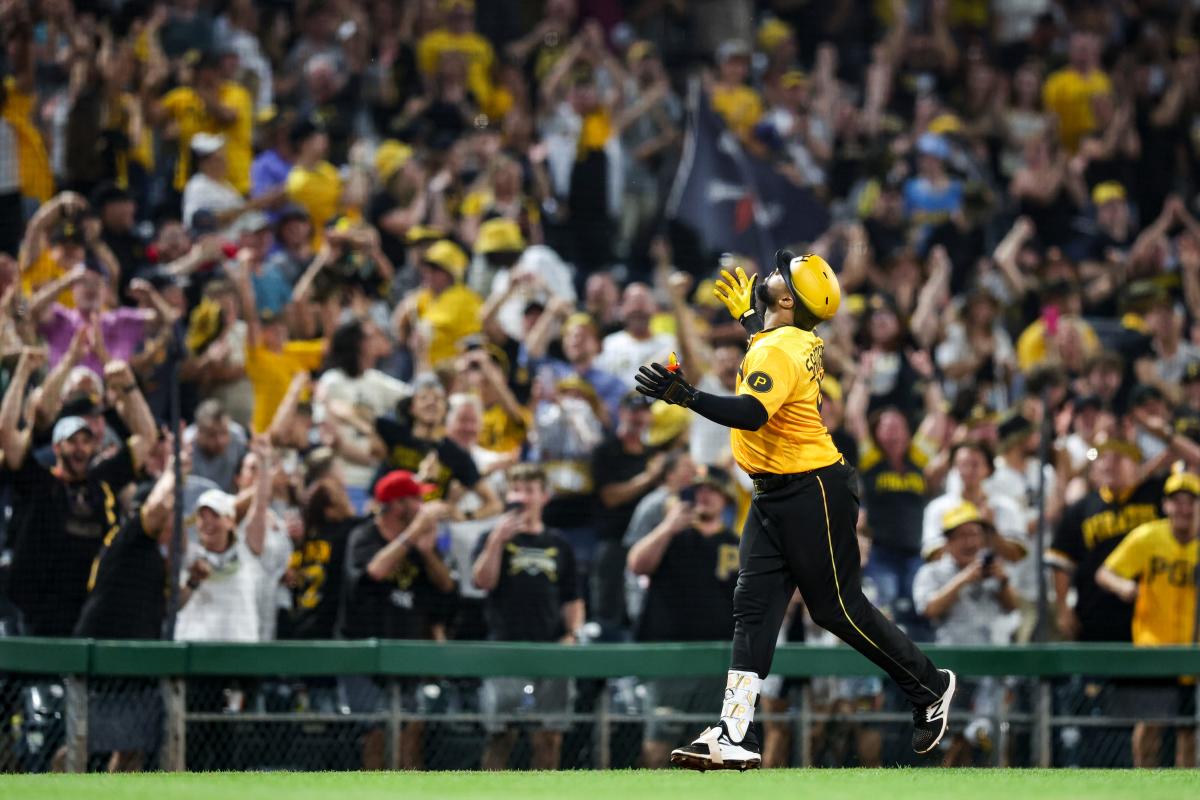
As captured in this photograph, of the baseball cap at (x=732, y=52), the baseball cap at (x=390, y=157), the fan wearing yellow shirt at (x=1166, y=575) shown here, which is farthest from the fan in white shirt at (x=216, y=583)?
the baseball cap at (x=732, y=52)

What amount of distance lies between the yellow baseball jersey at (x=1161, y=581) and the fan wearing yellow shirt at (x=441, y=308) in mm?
4041

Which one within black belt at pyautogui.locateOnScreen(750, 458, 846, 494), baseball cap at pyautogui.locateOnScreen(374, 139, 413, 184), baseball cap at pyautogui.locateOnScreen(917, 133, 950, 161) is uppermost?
baseball cap at pyautogui.locateOnScreen(917, 133, 950, 161)

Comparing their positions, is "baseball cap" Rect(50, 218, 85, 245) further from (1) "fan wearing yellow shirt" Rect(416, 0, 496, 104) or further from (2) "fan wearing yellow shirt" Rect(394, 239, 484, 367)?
(1) "fan wearing yellow shirt" Rect(416, 0, 496, 104)

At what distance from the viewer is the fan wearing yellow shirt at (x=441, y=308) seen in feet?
37.2

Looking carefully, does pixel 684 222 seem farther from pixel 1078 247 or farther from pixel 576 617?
pixel 576 617

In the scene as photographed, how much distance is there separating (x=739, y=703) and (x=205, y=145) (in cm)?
715

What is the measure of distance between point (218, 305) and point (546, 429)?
1923mm

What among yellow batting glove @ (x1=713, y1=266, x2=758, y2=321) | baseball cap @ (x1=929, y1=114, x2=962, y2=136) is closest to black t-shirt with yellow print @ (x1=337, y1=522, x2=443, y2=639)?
yellow batting glove @ (x1=713, y1=266, x2=758, y2=321)

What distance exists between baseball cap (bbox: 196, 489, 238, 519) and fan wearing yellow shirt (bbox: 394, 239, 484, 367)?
2.46m

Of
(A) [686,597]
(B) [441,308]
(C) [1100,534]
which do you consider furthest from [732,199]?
(A) [686,597]

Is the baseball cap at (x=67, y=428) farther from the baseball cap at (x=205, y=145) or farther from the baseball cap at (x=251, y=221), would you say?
the baseball cap at (x=205, y=145)

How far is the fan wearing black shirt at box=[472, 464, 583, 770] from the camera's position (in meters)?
9.21

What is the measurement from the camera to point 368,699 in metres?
8.97

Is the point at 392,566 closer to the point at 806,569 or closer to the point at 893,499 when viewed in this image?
the point at 893,499
